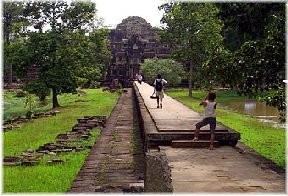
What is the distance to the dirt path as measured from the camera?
616 centimetres

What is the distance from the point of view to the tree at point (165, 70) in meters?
40.1

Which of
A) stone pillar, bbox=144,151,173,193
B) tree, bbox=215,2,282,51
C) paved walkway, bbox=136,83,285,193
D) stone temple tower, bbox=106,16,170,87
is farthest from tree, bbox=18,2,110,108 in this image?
stone temple tower, bbox=106,16,170,87

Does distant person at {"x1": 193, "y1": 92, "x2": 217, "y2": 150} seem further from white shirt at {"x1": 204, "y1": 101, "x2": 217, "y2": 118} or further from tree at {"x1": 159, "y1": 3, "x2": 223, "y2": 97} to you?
tree at {"x1": 159, "y1": 3, "x2": 223, "y2": 97}

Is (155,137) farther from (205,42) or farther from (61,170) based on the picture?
(205,42)

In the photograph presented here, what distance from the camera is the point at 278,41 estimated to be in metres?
7.27

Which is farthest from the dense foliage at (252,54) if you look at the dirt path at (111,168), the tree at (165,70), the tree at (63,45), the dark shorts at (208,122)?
the tree at (165,70)

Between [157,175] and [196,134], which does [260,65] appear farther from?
[157,175]

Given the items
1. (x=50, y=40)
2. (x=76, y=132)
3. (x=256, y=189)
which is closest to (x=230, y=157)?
(x=256, y=189)

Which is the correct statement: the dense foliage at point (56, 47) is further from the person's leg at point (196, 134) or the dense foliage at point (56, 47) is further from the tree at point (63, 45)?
the person's leg at point (196, 134)

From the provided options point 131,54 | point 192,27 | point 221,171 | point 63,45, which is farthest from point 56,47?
point 131,54

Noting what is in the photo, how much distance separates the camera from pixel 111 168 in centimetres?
753

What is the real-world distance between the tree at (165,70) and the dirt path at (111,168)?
28.5m

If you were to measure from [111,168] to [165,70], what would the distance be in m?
32.6

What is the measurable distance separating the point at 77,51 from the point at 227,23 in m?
14.8
